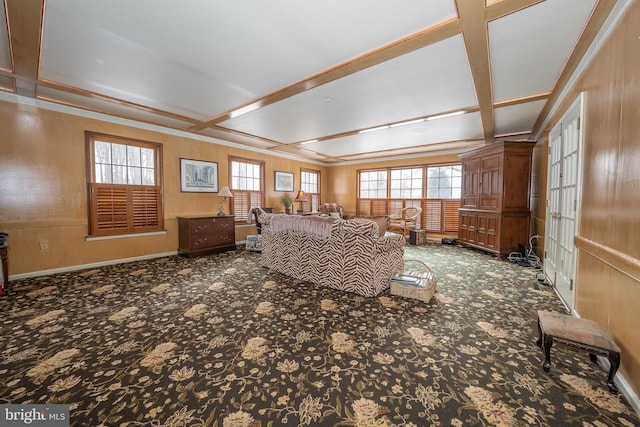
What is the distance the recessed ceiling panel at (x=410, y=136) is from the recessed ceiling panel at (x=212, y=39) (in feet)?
9.38

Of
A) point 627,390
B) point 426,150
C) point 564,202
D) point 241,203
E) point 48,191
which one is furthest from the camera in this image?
point 426,150

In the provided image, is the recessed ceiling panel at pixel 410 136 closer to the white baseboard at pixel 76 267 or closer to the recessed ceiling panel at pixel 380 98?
the recessed ceiling panel at pixel 380 98

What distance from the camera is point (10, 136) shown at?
3545 mm

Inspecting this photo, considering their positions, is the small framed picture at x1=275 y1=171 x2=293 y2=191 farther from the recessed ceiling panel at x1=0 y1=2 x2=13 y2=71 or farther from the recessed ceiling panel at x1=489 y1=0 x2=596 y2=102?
the recessed ceiling panel at x1=489 y1=0 x2=596 y2=102

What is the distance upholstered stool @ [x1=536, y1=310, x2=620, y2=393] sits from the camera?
1526 mm

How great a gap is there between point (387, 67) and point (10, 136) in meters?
5.39

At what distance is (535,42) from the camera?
229 cm

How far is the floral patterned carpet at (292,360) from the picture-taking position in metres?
1.40

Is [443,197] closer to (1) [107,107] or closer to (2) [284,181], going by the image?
(2) [284,181]

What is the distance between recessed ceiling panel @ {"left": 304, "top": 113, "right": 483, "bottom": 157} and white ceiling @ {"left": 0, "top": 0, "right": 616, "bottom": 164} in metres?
0.18

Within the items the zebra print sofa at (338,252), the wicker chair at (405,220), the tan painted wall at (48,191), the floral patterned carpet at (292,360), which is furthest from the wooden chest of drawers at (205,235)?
the wicker chair at (405,220)

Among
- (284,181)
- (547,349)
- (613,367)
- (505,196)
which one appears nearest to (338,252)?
(547,349)

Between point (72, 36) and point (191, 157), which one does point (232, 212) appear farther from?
point (72, 36)

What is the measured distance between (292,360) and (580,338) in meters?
1.97
